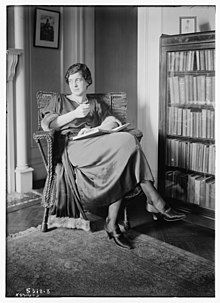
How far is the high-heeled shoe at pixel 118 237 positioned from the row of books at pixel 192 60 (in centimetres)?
126

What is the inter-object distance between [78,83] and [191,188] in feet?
3.77

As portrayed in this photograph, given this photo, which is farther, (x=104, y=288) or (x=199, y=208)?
(x=199, y=208)

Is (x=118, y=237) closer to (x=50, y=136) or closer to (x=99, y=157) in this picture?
(x=99, y=157)

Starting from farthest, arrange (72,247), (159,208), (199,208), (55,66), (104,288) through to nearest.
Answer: (55,66)
(199,208)
(159,208)
(72,247)
(104,288)

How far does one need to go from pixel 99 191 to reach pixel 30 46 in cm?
141

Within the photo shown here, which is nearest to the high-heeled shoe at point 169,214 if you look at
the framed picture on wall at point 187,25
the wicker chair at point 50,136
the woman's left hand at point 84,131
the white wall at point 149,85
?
the wicker chair at point 50,136

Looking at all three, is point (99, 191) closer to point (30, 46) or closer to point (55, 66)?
point (55, 66)

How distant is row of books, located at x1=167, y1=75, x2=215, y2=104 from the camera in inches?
100.0

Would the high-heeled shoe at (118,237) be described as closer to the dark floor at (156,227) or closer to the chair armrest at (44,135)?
the dark floor at (156,227)

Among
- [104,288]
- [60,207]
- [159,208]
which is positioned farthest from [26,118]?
[104,288]

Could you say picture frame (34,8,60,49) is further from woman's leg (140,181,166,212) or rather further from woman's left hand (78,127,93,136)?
woman's leg (140,181,166,212)

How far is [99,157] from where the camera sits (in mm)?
2436

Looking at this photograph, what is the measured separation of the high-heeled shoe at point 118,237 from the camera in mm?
2329

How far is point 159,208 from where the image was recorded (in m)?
2.47
